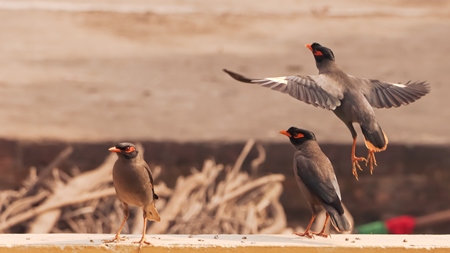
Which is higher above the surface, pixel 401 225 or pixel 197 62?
pixel 197 62

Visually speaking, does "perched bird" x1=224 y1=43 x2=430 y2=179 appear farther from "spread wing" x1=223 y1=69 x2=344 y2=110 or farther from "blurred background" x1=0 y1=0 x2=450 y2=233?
"blurred background" x1=0 y1=0 x2=450 y2=233

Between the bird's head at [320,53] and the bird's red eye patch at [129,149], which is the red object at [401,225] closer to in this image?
the bird's red eye patch at [129,149]

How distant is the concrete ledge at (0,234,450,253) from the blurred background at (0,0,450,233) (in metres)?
3.45

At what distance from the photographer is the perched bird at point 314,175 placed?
505cm

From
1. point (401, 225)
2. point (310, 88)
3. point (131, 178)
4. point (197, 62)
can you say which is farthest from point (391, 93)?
point (197, 62)

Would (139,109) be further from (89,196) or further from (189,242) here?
(189,242)

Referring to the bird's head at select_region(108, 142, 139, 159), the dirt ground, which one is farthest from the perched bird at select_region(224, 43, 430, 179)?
the dirt ground

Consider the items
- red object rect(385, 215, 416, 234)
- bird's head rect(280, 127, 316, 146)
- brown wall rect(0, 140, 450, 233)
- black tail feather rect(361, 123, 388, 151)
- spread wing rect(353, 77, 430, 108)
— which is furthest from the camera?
brown wall rect(0, 140, 450, 233)

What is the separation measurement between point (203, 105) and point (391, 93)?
7710 millimetres

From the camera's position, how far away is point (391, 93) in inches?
173

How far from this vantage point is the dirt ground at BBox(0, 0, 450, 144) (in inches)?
443

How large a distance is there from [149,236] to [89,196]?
142 inches

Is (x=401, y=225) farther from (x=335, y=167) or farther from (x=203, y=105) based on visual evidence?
(x=203, y=105)

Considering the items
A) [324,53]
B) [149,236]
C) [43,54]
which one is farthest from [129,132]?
[324,53]
